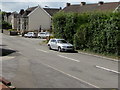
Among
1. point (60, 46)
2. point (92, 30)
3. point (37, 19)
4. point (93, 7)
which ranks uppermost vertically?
point (93, 7)

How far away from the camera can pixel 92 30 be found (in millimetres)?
30688

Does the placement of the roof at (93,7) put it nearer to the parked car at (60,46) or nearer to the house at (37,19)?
the house at (37,19)

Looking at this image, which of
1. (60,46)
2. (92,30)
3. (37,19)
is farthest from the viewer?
(37,19)

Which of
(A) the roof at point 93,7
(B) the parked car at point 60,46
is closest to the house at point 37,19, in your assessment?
(A) the roof at point 93,7

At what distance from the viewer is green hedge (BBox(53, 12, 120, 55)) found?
26797 mm

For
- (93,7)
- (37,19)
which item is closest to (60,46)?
(93,7)

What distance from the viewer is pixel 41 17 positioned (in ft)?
281

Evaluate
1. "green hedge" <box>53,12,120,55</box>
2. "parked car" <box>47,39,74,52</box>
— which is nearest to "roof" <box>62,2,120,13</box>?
"green hedge" <box>53,12,120,55</box>

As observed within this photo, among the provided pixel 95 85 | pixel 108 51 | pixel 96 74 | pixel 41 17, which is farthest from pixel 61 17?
pixel 41 17

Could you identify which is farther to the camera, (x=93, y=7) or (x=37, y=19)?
(x=37, y=19)

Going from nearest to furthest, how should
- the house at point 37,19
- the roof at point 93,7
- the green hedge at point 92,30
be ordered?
the green hedge at point 92,30 < the roof at point 93,7 < the house at point 37,19

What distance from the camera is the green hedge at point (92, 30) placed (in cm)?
2680

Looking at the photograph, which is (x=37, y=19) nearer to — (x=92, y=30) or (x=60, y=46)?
(x=60, y=46)

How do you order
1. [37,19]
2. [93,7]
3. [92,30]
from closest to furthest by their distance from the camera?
[92,30] < [93,7] < [37,19]
